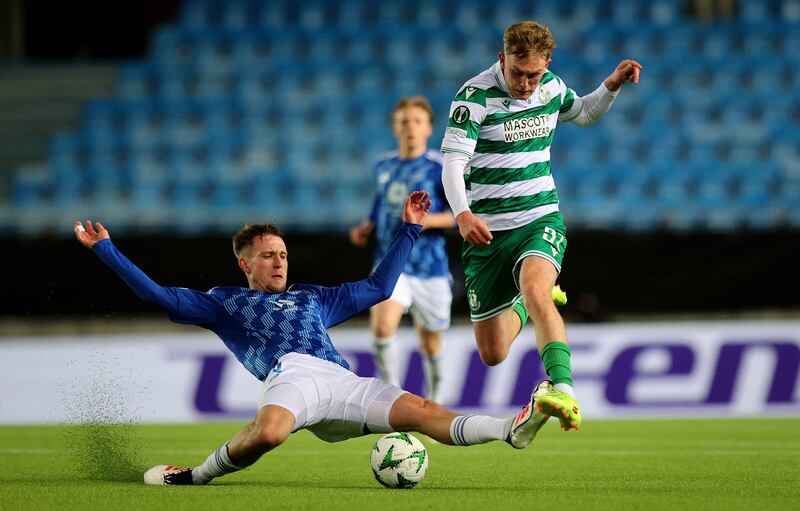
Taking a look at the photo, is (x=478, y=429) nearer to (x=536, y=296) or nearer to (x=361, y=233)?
(x=536, y=296)

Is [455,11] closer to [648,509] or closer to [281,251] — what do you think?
[281,251]

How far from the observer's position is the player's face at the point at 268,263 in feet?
18.4

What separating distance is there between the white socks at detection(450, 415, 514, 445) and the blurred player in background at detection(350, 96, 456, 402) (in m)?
3.32

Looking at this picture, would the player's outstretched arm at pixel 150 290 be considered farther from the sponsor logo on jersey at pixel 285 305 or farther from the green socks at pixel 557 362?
the green socks at pixel 557 362

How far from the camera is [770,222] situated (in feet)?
39.3

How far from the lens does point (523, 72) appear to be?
18.8 ft

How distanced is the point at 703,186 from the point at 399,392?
9.83 m

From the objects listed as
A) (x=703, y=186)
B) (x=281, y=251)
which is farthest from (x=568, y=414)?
(x=703, y=186)

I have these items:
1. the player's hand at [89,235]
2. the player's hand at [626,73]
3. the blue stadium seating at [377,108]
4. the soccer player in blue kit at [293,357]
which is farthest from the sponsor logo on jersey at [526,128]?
the blue stadium seating at [377,108]

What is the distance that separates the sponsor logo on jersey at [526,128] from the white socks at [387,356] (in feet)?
9.47

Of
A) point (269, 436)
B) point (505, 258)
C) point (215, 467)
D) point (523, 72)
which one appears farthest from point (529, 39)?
point (215, 467)

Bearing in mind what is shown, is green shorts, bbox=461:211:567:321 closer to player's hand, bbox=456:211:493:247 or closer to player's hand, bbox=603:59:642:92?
player's hand, bbox=456:211:493:247

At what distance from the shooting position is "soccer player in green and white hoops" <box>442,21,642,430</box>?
5.64m

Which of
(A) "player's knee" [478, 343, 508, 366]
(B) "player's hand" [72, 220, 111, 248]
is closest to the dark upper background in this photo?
(A) "player's knee" [478, 343, 508, 366]
